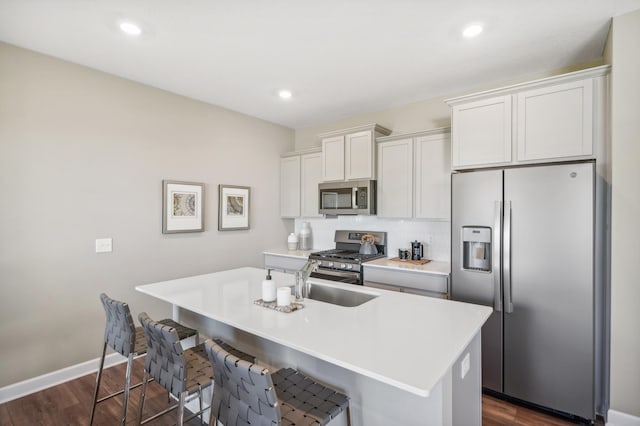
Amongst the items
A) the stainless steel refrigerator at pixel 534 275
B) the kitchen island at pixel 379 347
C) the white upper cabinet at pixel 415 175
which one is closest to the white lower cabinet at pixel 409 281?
the stainless steel refrigerator at pixel 534 275

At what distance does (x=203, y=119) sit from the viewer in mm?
3670

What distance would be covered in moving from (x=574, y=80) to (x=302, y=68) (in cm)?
206

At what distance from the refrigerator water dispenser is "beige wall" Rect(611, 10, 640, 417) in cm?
73

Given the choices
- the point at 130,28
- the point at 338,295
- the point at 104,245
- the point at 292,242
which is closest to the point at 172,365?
the point at 338,295

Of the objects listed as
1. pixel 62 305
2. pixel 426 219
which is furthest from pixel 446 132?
pixel 62 305

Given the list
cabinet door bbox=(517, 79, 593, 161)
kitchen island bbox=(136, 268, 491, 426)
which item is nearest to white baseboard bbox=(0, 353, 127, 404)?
kitchen island bbox=(136, 268, 491, 426)

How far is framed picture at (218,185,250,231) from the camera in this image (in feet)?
12.6

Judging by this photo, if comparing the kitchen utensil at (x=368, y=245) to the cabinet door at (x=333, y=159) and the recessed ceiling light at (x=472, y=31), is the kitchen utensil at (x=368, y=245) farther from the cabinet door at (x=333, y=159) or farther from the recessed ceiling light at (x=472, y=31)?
the recessed ceiling light at (x=472, y=31)

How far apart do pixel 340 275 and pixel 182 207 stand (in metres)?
1.85

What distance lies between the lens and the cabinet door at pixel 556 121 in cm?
229

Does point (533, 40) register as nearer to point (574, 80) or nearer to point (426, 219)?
point (574, 80)

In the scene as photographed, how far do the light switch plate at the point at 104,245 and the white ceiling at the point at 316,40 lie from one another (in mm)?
1502

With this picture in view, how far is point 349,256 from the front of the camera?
3713 millimetres

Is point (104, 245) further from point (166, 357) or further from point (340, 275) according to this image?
point (340, 275)
